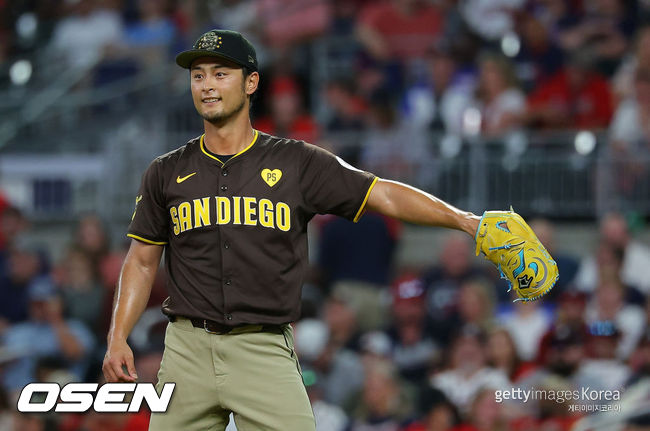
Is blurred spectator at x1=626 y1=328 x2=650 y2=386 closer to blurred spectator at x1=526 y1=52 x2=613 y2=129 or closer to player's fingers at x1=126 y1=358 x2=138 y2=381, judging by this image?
blurred spectator at x1=526 y1=52 x2=613 y2=129

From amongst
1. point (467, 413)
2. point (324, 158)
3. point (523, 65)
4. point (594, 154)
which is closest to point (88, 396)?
point (324, 158)

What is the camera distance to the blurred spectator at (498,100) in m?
9.80

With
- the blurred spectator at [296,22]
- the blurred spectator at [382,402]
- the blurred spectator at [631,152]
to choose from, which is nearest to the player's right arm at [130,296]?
the blurred spectator at [382,402]

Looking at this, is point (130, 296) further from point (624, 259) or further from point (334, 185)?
point (624, 259)

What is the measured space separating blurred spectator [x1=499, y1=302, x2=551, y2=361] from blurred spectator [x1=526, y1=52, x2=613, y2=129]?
2020mm

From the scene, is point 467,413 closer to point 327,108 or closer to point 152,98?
point 327,108

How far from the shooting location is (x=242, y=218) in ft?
14.5

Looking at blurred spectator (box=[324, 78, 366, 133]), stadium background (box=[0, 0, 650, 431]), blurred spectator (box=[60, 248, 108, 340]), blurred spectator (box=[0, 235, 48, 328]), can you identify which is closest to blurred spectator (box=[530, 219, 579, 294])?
stadium background (box=[0, 0, 650, 431])

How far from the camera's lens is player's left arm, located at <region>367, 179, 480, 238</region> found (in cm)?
438

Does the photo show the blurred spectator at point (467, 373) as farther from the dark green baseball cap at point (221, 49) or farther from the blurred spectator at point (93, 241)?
the dark green baseball cap at point (221, 49)

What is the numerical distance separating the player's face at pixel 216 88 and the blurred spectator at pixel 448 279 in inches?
174

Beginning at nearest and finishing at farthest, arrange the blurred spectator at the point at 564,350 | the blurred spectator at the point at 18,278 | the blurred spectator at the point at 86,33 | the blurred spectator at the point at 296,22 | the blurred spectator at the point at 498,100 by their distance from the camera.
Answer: the blurred spectator at the point at 564,350 → the blurred spectator at the point at 18,278 → the blurred spectator at the point at 498,100 → the blurred spectator at the point at 296,22 → the blurred spectator at the point at 86,33

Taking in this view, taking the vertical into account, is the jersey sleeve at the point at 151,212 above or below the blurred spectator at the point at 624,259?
above

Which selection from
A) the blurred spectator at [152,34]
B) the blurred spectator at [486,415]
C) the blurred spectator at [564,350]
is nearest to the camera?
the blurred spectator at [486,415]
